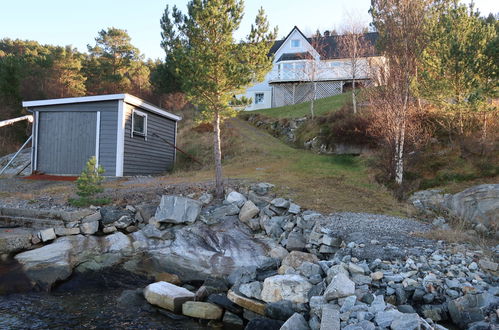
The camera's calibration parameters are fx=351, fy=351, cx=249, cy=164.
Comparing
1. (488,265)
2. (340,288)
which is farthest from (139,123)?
(488,265)

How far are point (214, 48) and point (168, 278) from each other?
6338 mm

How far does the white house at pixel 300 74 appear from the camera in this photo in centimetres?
3012

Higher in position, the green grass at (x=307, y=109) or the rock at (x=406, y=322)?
the green grass at (x=307, y=109)

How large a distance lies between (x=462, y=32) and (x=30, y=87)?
2796cm

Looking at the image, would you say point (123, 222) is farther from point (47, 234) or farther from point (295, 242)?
point (295, 242)

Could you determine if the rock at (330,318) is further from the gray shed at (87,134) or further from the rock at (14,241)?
the gray shed at (87,134)

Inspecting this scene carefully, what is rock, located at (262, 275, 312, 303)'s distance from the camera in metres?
5.56

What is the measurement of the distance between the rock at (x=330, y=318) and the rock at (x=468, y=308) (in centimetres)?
171

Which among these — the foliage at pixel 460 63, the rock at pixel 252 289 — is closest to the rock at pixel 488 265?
the rock at pixel 252 289

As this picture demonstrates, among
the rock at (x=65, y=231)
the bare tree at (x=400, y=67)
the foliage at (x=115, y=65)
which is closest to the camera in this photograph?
the rock at (x=65, y=231)

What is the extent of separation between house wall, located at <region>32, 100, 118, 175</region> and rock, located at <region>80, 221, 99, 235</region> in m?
5.68

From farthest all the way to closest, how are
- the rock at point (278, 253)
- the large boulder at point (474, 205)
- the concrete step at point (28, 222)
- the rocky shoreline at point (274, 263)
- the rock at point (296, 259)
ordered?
the concrete step at point (28, 222) → the large boulder at point (474, 205) → the rock at point (278, 253) → the rock at point (296, 259) → the rocky shoreline at point (274, 263)

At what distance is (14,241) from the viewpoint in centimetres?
823

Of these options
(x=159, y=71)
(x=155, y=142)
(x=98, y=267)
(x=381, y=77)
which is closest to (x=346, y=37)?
(x=381, y=77)
